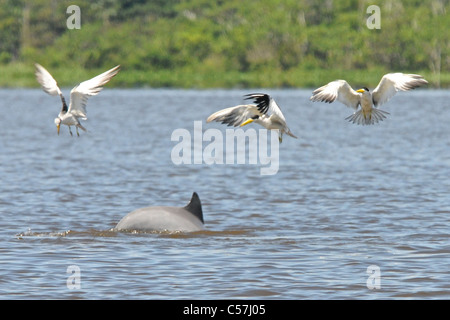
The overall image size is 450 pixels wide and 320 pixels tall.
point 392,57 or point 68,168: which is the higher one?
point 392,57

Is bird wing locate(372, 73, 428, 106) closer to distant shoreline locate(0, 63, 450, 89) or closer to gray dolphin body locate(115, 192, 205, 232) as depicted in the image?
gray dolphin body locate(115, 192, 205, 232)

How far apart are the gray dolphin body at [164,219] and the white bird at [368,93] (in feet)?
9.77

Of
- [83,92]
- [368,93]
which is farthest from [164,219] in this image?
[368,93]

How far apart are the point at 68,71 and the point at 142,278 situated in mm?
87252

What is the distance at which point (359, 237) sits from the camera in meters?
19.2

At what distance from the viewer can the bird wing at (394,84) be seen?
58.4 ft

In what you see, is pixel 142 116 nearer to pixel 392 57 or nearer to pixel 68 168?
pixel 68 168

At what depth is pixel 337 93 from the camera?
18.2m

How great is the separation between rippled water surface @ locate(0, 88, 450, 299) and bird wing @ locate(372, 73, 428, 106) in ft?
8.28

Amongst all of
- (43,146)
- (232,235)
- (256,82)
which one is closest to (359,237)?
(232,235)

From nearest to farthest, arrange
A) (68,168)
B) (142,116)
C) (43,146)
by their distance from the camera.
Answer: (68,168), (43,146), (142,116)

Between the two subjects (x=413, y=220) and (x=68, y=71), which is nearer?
(x=413, y=220)

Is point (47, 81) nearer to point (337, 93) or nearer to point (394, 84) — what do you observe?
point (337, 93)

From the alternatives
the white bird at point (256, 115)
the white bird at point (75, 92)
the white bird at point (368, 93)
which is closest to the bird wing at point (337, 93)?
the white bird at point (368, 93)
